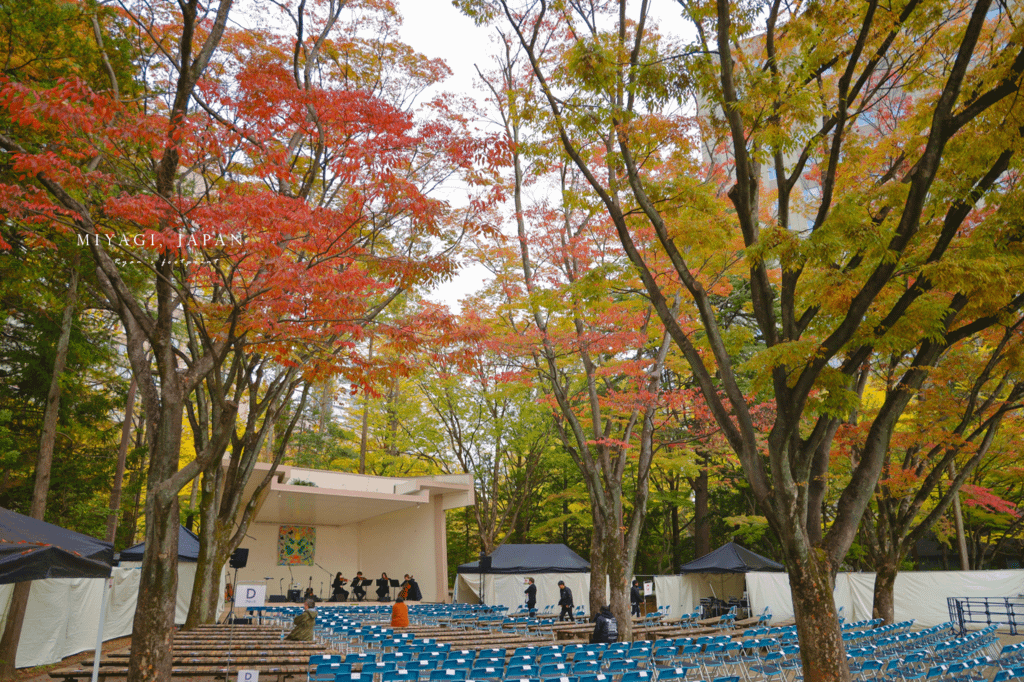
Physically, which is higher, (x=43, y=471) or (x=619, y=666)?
(x=43, y=471)

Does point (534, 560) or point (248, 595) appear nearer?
point (248, 595)

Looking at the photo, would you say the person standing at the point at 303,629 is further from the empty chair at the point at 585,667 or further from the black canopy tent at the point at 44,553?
the black canopy tent at the point at 44,553

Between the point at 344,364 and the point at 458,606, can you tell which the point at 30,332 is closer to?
the point at 344,364

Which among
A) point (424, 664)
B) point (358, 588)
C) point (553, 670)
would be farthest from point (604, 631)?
point (358, 588)

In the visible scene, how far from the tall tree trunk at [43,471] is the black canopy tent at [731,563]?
14.4m

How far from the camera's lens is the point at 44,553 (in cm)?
509

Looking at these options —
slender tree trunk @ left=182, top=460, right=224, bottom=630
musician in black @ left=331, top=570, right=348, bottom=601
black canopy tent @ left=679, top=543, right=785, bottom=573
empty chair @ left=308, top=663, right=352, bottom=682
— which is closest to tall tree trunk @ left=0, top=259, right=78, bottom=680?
slender tree trunk @ left=182, top=460, right=224, bottom=630

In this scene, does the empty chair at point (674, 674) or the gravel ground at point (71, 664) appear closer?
the empty chair at point (674, 674)

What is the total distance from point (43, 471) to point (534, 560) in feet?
38.6

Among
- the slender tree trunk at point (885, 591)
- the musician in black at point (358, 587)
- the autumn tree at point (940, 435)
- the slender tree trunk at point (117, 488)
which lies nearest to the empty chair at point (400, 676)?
the autumn tree at point (940, 435)

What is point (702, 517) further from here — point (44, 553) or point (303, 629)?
point (44, 553)

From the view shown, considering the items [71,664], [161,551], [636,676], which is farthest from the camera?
[71,664]

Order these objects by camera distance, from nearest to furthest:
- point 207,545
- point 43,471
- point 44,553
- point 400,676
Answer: point 44,553, point 400,676, point 43,471, point 207,545

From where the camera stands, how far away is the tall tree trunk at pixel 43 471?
892 centimetres
